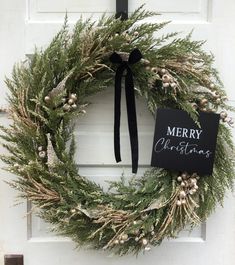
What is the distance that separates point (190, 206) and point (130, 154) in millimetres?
219

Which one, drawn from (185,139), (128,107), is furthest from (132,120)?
(185,139)

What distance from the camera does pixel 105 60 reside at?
1169 mm

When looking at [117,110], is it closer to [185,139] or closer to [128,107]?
[128,107]

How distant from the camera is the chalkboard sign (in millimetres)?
1132

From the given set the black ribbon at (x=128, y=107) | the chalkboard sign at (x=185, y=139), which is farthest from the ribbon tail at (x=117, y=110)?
the chalkboard sign at (x=185, y=139)

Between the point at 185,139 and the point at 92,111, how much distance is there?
0.85 feet

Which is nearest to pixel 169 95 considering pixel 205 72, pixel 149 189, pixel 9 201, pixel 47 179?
pixel 205 72

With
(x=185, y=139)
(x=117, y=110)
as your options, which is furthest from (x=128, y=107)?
(x=185, y=139)

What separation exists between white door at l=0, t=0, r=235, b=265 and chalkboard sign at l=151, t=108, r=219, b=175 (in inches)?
4.8

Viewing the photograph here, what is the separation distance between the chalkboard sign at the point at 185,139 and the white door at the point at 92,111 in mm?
122

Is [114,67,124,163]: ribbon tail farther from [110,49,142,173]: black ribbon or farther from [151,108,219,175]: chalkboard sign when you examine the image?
[151,108,219,175]: chalkboard sign

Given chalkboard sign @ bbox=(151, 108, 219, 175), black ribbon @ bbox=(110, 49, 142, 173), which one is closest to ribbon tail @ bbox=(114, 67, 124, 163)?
black ribbon @ bbox=(110, 49, 142, 173)

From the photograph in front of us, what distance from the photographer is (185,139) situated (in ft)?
3.72

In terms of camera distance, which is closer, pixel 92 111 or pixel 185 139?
pixel 185 139
